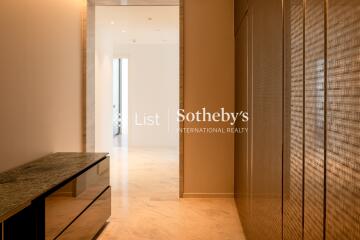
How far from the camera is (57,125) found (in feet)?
13.1

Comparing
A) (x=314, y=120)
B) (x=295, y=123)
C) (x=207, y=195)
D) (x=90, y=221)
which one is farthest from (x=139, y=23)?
(x=314, y=120)

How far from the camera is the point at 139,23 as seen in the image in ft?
26.5

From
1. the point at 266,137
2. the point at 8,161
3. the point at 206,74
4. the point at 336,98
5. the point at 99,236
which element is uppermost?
the point at 206,74

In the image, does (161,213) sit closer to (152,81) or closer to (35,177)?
(35,177)

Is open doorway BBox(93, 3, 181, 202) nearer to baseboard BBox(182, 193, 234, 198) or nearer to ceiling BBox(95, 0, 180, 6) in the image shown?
baseboard BBox(182, 193, 234, 198)

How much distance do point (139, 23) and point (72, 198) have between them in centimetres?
591

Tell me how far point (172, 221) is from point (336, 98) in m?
3.17

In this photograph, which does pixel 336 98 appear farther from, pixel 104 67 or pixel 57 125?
pixel 104 67

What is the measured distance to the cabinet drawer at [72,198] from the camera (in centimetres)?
244

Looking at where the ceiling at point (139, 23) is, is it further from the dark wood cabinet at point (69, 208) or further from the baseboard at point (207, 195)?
the dark wood cabinet at point (69, 208)

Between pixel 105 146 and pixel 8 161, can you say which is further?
pixel 105 146

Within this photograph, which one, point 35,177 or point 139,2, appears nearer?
point 35,177

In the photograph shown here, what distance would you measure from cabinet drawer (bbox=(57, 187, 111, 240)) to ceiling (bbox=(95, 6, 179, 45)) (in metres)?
4.05

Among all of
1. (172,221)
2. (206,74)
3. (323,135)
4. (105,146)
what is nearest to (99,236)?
(172,221)
